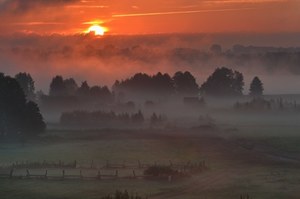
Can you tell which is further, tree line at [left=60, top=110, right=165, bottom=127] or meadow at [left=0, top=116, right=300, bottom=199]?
tree line at [left=60, top=110, right=165, bottom=127]

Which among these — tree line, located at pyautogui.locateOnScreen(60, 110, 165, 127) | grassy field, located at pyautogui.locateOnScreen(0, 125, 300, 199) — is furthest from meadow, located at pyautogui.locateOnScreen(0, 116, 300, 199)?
tree line, located at pyautogui.locateOnScreen(60, 110, 165, 127)

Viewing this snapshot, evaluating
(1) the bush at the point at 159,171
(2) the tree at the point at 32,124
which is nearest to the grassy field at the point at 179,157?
(1) the bush at the point at 159,171

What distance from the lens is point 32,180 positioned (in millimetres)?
74625

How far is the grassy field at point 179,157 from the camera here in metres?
65.4

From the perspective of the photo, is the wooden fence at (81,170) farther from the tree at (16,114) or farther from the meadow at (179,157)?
the tree at (16,114)

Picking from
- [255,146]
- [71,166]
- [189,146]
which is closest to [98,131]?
[189,146]

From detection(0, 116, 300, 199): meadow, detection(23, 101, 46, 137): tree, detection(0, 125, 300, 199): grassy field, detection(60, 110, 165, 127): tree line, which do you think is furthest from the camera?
detection(60, 110, 165, 127): tree line

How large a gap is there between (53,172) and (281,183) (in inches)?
1250

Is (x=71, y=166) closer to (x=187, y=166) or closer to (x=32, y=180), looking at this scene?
(x=32, y=180)

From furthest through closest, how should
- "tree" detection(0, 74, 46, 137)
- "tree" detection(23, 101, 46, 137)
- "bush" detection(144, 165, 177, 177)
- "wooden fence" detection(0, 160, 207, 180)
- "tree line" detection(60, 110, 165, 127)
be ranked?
1. "tree line" detection(60, 110, 165, 127)
2. "tree" detection(23, 101, 46, 137)
3. "tree" detection(0, 74, 46, 137)
4. "bush" detection(144, 165, 177, 177)
5. "wooden fence" detection(0, 160, 207, 180)

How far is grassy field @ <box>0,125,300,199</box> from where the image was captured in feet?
215

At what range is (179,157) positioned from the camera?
94938 millimetres

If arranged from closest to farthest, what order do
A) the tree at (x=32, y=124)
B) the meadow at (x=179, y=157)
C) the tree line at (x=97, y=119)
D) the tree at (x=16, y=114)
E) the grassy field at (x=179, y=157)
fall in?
the grassy field at (x=179, y=157), the meadow at (x=179, y=157), the tree at (x=16, y=114), the tree at (x=32, y=124), the tree line at (x=97, y=119)

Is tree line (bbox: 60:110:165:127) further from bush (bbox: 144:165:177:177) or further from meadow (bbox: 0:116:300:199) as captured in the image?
bush (bbox: 144:165:177:177)
